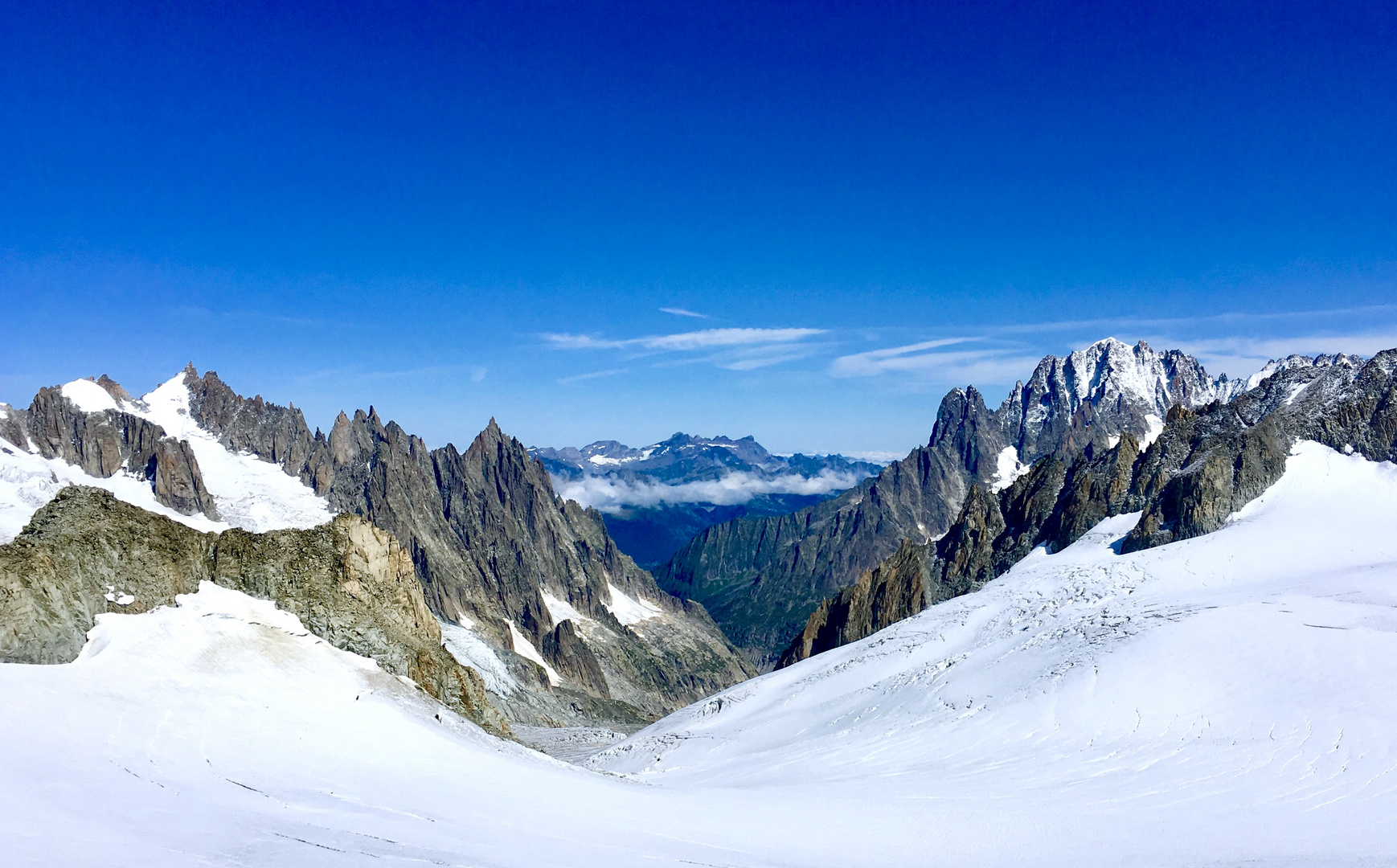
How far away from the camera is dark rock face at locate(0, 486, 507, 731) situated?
1054 inches

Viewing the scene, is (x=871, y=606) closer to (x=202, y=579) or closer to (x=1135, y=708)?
(x=1135, y=708)

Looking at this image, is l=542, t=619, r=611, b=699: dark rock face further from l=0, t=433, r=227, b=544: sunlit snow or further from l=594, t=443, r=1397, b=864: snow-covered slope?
l=594, t=443, r=1397, b=864: snow-covered slope

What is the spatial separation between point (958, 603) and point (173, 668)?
60.6 metres

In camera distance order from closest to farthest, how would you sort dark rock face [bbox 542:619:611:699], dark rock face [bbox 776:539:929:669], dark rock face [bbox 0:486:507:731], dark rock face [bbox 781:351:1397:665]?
dark rock face [bbox 0:486:507:731] < dark rock face [bbox 781:351:1397:665] < dark rock face [bbox 776:539:929:669] < dark rock face [bbox 542:619:611:699]

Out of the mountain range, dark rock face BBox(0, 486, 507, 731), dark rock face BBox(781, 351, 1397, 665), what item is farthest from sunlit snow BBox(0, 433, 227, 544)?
the mountain range

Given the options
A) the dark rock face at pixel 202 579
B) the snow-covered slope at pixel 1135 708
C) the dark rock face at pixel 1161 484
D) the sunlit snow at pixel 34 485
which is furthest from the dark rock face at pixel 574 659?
the dark rock face at pixel 202 579

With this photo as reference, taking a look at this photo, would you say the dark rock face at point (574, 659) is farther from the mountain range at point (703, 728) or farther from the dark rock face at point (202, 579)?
the dark rock face at point (202, 579)

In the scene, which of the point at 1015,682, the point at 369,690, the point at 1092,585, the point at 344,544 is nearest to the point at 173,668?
the point at 369,690

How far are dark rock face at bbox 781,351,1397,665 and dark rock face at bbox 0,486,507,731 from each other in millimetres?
66518

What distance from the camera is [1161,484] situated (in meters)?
98.8

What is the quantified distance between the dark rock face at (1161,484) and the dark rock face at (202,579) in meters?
66.5

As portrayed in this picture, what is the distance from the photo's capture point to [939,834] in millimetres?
26594

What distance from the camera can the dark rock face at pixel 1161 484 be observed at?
79.8 meters

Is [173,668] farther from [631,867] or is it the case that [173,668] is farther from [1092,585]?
[1092,585]
